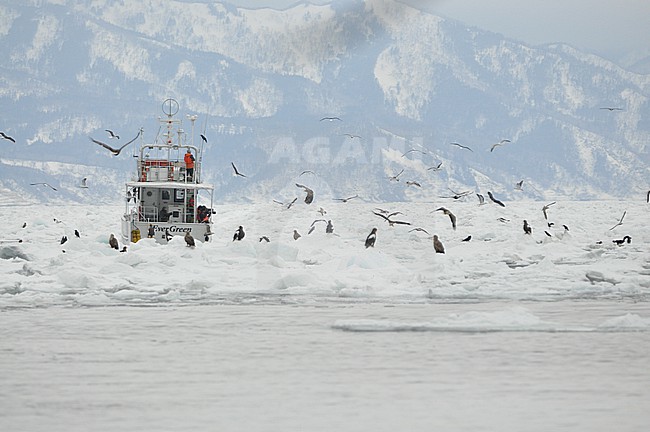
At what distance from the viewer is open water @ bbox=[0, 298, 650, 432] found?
884 cm

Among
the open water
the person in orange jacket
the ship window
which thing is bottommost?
the open water

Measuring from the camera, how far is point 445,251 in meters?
29.3

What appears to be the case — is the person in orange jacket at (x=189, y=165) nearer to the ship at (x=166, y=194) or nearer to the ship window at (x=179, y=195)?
the ship at (x=166, y=194)

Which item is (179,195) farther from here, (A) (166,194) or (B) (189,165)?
(B) (189,165)

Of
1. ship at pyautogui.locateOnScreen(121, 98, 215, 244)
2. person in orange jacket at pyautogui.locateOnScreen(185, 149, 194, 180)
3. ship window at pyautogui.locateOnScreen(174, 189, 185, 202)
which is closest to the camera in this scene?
ship at pyautogui.locateOnScreen(121, 98, 215, 244)

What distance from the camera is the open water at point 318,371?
29.0 feet

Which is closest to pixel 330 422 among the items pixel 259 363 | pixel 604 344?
pixel 259 363

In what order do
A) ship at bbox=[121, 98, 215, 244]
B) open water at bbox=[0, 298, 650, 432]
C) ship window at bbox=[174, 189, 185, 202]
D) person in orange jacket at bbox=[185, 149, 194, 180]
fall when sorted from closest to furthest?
open water at bbox=[0, 298, 650, 432] < ship at bbox=[121, 98, 215, 244] < person in orange jacket at bbox=[185, 149, 194, 180] < ship window at bbox=[174, 189, 185, 202]

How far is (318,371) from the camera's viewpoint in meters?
11.0

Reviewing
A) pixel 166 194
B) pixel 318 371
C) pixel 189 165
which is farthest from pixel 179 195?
pixel 318 371

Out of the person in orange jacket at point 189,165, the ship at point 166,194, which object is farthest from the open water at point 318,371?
the person in orange jacket at point 189,165

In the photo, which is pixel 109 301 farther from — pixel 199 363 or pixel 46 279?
pixel 199 363

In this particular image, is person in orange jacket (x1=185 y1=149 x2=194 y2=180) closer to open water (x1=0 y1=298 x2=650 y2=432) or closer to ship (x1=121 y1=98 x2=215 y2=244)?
ship (x1=121 y1=98 x2=215 y2=244)

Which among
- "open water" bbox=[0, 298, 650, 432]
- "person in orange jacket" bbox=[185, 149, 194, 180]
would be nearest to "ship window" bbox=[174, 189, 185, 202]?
"person in orange jacket" bbox=[185, 149, 194, 180]
